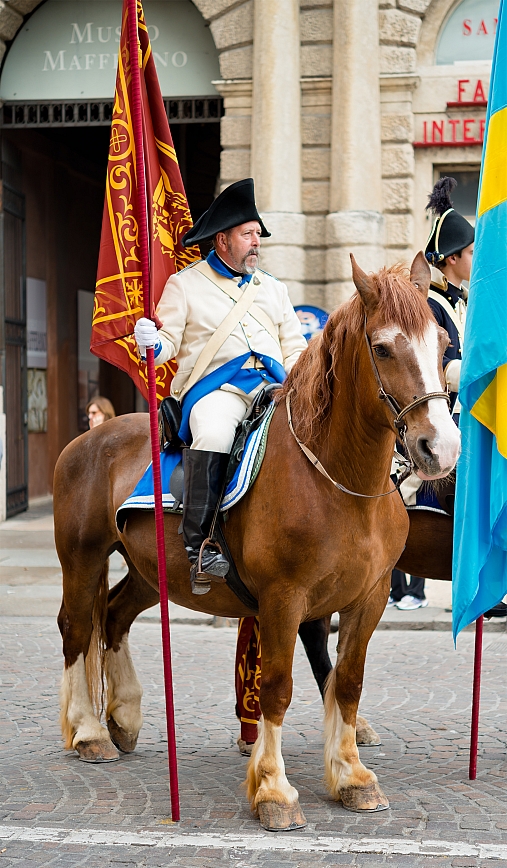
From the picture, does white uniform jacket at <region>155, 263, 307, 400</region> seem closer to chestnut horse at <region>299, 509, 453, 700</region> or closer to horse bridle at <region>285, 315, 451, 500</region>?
horse bridle at <region>285, 315, 451, 500</region>

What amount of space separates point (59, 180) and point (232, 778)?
14062mm

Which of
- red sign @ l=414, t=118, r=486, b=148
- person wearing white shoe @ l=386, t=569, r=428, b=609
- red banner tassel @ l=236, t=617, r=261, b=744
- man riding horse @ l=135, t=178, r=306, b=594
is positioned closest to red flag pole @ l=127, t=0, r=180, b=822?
man riding horse @ l=135, t=178, r=306, b=594

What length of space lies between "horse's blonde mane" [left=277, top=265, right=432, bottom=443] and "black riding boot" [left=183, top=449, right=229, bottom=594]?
1.29ft

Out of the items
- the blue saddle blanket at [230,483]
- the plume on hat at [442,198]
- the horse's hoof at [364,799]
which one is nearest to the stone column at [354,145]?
the plume on hat at [442,198]

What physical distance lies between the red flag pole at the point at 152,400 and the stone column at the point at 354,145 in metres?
7.24

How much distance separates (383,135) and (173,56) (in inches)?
108

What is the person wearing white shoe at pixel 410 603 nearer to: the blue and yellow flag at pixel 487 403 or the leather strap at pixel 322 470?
the blue and yellow flag at pixel 487 403

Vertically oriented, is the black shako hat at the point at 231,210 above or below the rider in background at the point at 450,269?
above

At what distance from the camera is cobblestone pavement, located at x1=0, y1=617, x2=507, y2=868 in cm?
390

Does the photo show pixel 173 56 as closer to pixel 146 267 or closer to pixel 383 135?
pixel 383 135

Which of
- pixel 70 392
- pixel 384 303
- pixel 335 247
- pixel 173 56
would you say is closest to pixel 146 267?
pixel 384 303

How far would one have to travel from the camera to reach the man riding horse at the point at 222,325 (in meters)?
4.59

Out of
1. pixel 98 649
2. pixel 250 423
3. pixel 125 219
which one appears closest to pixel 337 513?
pixel 250 423

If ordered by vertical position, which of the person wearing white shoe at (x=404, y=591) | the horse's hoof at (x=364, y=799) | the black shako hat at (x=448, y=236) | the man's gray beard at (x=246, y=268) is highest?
the black shako hat at (x=448, y=236)
